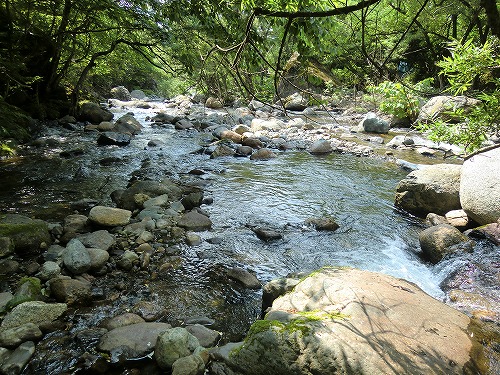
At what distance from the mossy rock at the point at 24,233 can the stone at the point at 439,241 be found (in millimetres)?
5632

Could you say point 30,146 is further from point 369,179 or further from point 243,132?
point 369,179

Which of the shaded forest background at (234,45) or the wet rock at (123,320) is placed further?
the wet rock at (123,320)

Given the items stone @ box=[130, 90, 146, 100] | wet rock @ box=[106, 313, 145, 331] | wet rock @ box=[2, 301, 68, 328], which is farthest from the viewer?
stone @ box=[130, 90, 146, 100]

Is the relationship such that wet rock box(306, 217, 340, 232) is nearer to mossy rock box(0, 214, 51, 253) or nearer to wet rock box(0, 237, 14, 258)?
mossy rock box(0, 214, 51, 253)

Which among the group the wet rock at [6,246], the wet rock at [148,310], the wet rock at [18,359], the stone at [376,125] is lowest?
the wet rock at [18,359]

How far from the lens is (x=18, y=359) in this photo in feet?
9.00

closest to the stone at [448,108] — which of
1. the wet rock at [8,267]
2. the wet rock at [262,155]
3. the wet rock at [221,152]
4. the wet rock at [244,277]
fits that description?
the wet rock at [244,277]

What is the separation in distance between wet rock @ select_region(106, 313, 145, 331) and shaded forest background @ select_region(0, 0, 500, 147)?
2.29m

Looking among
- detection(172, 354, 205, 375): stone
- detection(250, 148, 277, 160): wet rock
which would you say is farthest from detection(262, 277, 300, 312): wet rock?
detection(250, 148, 277, 160): wet rock

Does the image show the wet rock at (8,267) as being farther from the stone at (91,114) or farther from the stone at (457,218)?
the stone at (91,114)

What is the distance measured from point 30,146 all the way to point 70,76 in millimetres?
7447

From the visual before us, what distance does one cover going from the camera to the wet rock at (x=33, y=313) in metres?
3.03

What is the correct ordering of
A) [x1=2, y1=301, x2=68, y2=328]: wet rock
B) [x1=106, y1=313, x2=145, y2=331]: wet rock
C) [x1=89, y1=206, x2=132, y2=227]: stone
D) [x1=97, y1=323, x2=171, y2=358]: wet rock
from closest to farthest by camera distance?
[x1=97, y1=323, x2=171, y2=358]: wet rock < [x1=2, y1=301, x2=68, y2=328]: wet rock < [x1=106, y1=313, x2=145, y2=331]: wet rock < [x1=89, y1=206, x2=132, y2=227]: stone

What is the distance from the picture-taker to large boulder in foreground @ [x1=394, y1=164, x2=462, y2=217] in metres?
6.68
